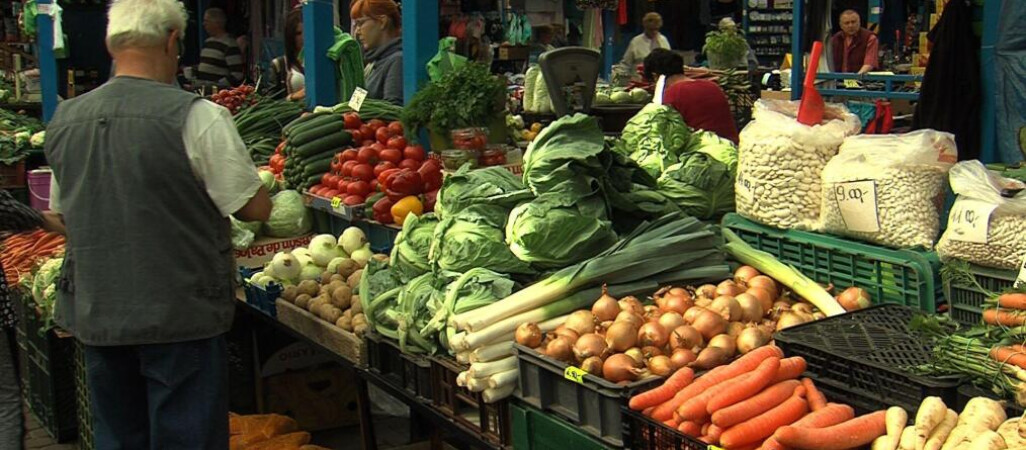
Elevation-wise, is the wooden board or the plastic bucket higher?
the plastic bucket

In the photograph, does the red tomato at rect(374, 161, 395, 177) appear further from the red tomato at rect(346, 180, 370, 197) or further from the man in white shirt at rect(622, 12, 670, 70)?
the man in white shirt at rect(622, 12, 670, 70)

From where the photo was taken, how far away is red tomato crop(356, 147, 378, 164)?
5848 mm

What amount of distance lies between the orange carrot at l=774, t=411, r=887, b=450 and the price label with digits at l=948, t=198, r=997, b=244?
32.1 inches

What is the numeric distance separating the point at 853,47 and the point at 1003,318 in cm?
902

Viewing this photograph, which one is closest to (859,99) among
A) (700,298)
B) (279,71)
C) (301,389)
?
(279,71)

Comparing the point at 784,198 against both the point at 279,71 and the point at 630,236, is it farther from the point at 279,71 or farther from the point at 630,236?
the point at 279,71

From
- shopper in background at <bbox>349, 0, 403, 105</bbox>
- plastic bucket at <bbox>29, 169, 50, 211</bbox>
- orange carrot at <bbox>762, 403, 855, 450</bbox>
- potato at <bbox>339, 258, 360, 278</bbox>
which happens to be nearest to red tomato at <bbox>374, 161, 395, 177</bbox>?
potato at <bbox>339, 258, 360, 278</bbox>

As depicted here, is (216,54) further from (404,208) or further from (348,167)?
(404,208)

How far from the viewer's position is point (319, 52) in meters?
7.32

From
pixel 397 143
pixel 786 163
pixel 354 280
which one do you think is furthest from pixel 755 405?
pixel 397 143

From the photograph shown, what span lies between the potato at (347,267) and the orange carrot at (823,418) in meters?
2.85

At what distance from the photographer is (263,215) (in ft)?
10.9

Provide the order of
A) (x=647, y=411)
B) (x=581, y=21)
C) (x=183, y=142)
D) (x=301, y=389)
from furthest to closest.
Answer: (x=581, y=21)
(x=301, y=389)
(x=183, y=142)
(x=647, y=411)

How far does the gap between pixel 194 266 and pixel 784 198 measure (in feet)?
6.41
